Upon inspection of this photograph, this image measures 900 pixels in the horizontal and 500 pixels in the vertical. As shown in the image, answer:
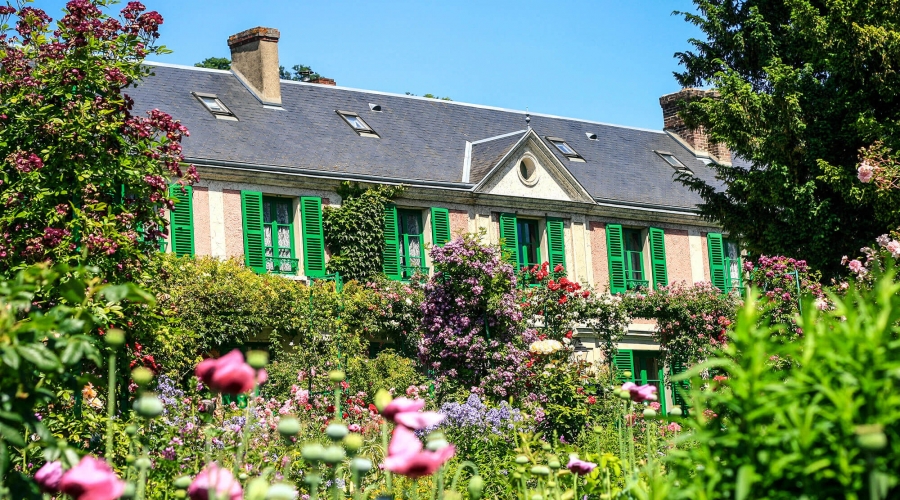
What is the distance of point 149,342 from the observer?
9000 mm

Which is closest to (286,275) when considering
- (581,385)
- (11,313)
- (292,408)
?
(581,385)

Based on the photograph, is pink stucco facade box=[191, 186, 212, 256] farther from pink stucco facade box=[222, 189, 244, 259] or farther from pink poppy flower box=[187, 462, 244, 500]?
pink poppy flower box=[187, 462, 244, 500]

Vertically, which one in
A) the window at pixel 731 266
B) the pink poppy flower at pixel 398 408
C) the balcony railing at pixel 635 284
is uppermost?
the window at pixel 731 266

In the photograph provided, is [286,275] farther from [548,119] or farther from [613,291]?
[548,119]

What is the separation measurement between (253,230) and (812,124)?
361 inches

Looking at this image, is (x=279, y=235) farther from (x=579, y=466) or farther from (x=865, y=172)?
(x=579, y=466)

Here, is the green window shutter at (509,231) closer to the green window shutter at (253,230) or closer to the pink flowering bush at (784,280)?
the green window shutter at (253,230)

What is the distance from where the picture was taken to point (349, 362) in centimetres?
1598

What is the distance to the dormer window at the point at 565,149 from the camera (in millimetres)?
24406

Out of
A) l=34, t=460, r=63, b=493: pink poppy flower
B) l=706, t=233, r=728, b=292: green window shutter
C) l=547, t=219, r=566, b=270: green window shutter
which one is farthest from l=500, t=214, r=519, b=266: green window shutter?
l=34, t=460, r=63, b=493: pink poppy flower

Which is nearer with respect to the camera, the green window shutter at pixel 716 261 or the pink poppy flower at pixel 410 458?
the pink poppy flower at pixel 410 458

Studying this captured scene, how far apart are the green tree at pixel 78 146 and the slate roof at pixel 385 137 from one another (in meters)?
8.20

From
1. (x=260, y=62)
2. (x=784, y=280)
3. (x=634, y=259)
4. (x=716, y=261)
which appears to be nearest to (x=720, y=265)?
(x=716, y=261)

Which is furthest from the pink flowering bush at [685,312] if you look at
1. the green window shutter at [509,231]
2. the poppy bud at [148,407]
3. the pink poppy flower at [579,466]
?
the poppy bud at [148,407]
